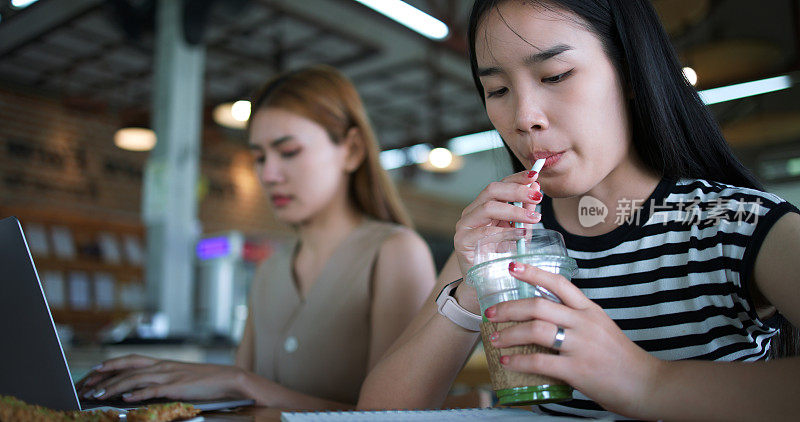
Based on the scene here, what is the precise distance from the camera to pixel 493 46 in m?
1.07

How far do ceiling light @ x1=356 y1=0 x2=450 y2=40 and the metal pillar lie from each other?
2.06 meters

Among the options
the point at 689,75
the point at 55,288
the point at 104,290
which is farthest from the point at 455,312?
the point at 104,290

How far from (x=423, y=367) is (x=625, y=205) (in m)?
0.49

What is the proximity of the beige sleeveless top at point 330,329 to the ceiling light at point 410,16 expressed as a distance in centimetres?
218

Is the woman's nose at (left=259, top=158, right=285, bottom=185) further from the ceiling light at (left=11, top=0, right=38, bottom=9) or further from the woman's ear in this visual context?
the ceiling light at (left=11, top=0, right=38, bottom=9)

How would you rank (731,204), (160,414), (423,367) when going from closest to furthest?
(160,414) < (731,204) < (423,367)

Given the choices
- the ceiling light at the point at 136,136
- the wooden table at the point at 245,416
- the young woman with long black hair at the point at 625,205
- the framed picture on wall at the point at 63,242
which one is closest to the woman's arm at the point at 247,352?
the wooden table at the point at 245,416

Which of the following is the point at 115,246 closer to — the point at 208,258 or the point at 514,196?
the point at 208,258

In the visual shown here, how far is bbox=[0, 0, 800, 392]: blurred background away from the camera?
3408 millimetres

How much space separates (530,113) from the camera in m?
1.01

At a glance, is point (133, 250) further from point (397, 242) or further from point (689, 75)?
point (689, 75)

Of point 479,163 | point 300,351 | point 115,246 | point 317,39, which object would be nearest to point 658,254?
point 300,351

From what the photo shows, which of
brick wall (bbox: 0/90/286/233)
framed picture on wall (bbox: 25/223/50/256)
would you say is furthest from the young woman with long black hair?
brick wall (bbox: 0/90/286/233)

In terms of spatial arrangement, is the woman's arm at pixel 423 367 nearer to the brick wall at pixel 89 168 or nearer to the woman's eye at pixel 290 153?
the woman's eye at pixel 290 153
